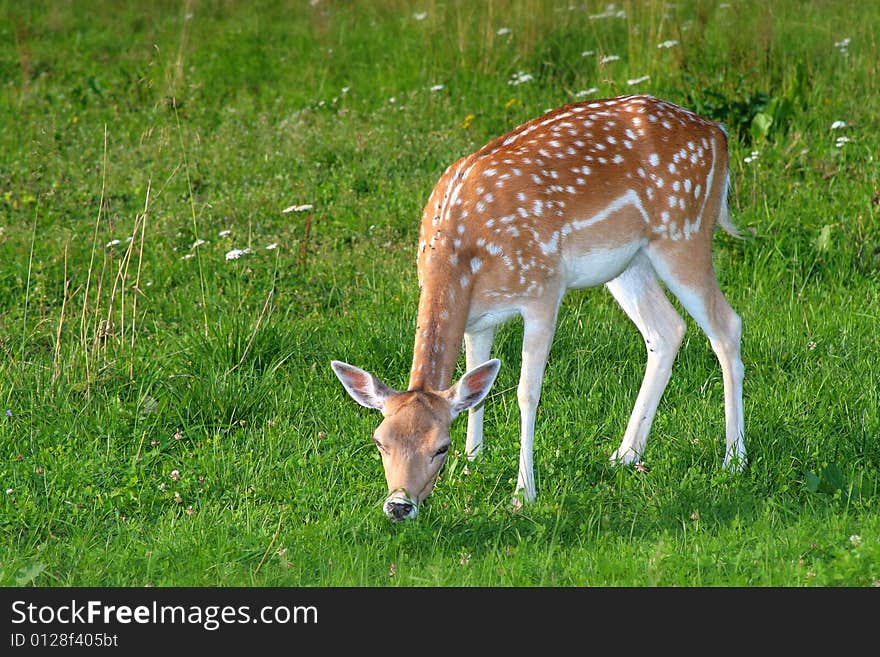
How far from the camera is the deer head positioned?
5.66m

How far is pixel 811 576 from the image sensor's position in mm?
5195

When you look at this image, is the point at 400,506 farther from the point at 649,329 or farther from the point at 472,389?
the point at 649,329

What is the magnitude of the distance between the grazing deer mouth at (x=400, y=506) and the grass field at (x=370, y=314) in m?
0.19

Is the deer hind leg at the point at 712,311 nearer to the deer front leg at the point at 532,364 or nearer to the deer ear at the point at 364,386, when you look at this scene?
the deer front leg at the point at 532,364

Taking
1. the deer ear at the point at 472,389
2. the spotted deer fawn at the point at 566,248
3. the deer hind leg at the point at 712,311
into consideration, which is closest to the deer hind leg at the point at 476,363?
the spotted deer fawn at the point at 566,248

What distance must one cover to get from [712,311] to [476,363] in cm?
Answer: 122

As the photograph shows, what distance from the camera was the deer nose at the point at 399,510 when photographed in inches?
220

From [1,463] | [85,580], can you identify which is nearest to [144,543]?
[85,580]

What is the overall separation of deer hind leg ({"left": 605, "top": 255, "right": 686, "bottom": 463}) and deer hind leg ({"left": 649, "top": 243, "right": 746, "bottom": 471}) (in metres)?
0.26

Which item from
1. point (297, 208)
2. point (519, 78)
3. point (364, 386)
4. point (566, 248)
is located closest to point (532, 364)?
point (566, 248)

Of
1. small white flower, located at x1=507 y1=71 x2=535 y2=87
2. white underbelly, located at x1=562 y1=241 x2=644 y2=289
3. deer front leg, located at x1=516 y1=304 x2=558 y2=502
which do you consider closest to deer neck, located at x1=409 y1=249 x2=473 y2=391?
deer front leg, located at x1=516 y1=304 x2=558 y2=502

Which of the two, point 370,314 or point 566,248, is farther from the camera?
point 370,314

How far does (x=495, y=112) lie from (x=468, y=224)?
4763mm

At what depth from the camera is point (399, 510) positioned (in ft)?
18.3
